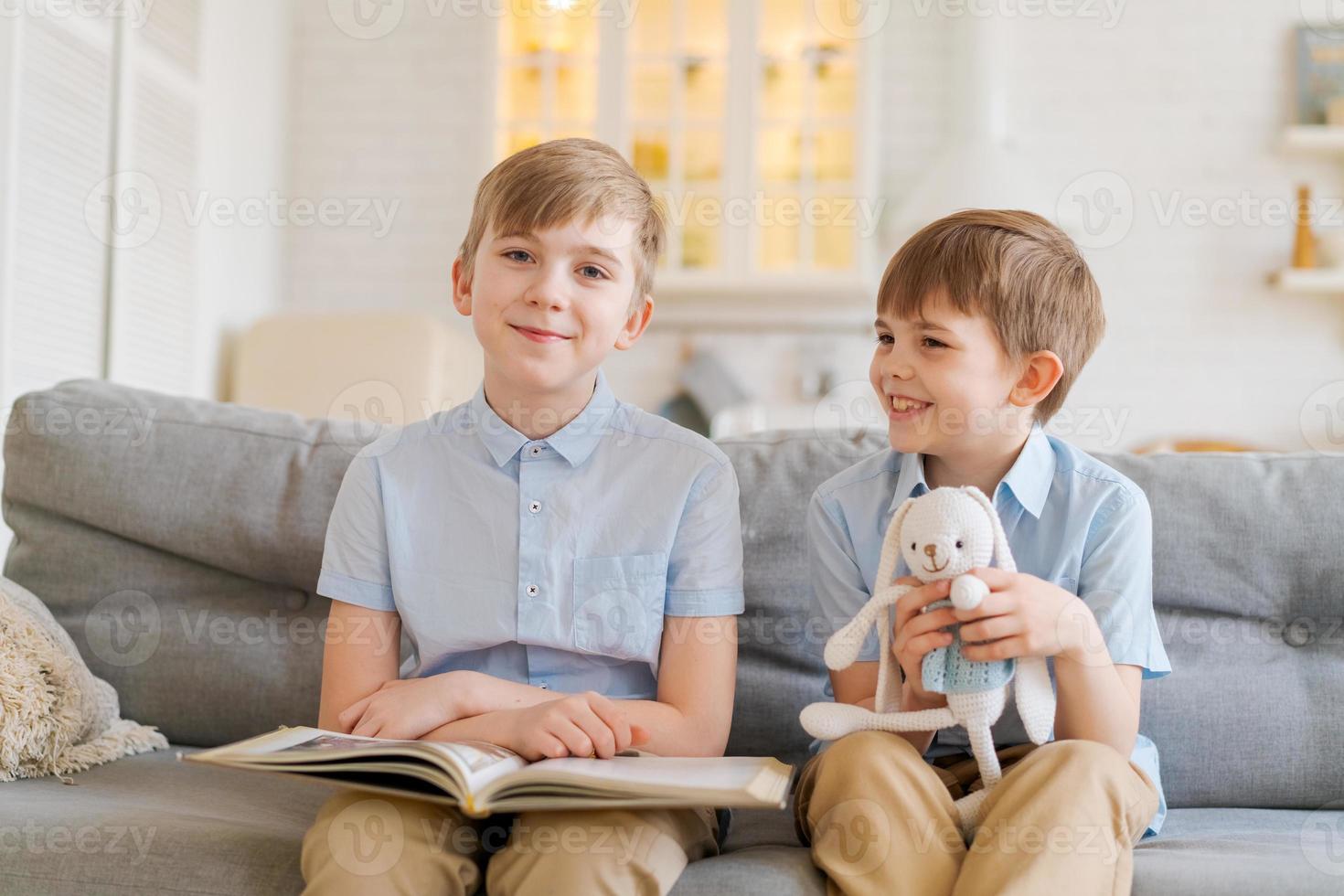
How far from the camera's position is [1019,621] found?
1.06 metres

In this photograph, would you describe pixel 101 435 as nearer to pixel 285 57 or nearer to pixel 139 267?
pixel 139 267

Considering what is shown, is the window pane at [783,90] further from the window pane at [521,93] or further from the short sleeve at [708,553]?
the short sleeve at [708,553]

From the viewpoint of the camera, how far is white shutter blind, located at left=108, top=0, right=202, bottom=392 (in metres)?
3.49

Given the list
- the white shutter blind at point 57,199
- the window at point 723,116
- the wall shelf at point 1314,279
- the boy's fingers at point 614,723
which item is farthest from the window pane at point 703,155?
the boy's fingers at point 614,723

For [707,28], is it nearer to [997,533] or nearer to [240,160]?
[240,160]

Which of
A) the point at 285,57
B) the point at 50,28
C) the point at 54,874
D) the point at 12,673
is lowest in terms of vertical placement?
the point at 54,874

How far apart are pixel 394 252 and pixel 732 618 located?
3.53m

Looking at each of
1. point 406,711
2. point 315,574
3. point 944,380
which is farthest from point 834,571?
point 315,574

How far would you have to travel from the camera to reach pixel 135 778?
4.46 ft

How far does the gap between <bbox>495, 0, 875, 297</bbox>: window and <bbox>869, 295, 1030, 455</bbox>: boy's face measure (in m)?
2.70

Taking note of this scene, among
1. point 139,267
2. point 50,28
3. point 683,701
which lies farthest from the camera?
point 139,267

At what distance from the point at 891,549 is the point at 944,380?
0.19 metres

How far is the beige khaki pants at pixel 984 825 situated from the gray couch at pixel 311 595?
0.18 metres

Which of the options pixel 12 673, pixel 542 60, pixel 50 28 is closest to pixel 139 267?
pixel 50 28
